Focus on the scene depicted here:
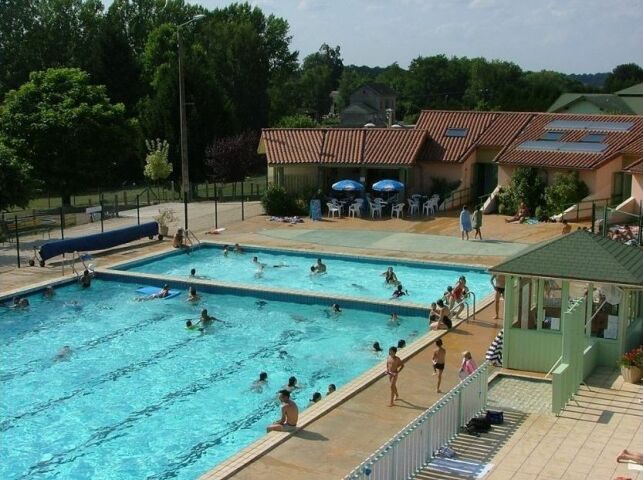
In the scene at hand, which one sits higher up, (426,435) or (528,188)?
(528,188)

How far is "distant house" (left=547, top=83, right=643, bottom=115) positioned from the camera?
74438 millimetres

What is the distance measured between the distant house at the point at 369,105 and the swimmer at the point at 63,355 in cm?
9429

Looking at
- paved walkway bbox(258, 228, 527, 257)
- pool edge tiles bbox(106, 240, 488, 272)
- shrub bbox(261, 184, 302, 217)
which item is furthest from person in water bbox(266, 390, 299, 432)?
shrub bbox(261, 184, 302, 217)

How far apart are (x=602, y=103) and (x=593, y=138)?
4015cm

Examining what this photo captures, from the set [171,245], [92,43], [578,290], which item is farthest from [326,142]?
[92,43]

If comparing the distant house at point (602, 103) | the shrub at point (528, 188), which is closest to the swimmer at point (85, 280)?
the shrub at point (528, 188)

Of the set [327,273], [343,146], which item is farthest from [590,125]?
[327,273]

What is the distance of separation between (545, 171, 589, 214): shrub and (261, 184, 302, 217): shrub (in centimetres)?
1126

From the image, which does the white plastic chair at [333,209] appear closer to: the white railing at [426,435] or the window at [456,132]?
the window at [456,132]

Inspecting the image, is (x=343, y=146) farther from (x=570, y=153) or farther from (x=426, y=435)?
(x=426, y=435)

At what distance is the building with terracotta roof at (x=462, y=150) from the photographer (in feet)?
121

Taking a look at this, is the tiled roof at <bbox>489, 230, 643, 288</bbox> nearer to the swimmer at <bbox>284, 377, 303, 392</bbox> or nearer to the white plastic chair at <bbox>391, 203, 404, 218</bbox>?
the swimmer at <bbox>284, 377, 303, 392</bbox>

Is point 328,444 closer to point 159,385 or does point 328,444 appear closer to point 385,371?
point 385,371

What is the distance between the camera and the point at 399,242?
32.3 m
